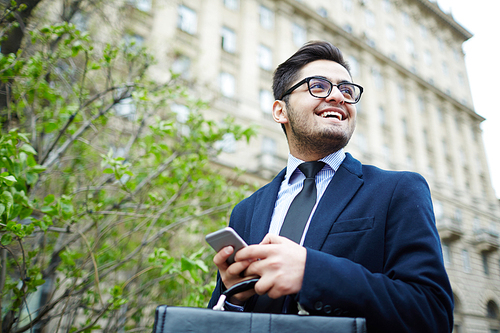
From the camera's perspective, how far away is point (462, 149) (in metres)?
31.8

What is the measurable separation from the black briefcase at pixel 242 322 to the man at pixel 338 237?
0.06m

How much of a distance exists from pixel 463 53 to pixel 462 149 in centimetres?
1377

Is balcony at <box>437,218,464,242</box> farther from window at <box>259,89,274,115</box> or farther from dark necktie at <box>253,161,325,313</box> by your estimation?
dark necktie at <box>253,161,325,313</box>

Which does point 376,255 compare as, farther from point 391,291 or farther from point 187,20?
point 187,20

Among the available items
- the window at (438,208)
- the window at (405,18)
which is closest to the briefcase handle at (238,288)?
the window at (438,208)

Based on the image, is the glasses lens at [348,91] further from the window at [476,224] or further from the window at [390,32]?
the window at [390,32]

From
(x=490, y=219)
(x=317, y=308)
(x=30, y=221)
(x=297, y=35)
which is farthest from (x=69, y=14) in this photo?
(x=490, y=219)

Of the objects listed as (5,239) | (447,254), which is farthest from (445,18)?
(5,239)

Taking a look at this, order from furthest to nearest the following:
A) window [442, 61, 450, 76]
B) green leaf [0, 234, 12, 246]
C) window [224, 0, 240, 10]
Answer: window [442, 61, 450, 76] → window [224, 0, 240, 10] → green leaf [0, 234, 12, 246]

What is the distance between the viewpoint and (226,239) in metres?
1.33

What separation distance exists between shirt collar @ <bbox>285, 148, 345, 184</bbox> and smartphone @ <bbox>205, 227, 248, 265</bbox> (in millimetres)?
771

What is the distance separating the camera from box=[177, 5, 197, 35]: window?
58.0ft

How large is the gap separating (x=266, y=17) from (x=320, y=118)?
2256 centimetres

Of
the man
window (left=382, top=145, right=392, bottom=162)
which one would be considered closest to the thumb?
the man
